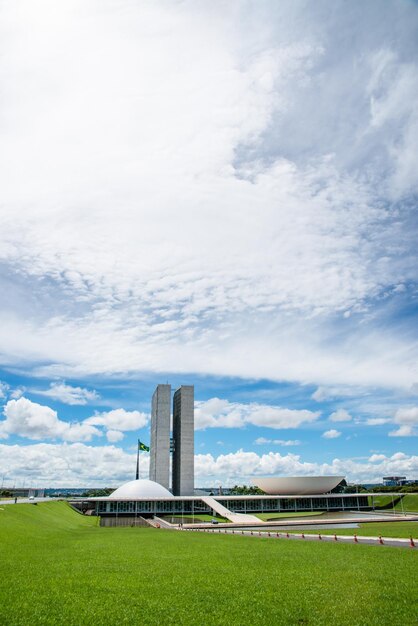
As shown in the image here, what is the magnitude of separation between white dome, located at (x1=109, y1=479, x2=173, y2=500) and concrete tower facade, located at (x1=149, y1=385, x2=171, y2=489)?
1854cm

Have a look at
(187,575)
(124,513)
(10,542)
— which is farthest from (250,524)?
(187,575)

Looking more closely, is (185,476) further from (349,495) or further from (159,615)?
(159,615)

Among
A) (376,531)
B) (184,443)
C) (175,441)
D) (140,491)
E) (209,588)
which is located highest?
(175,441)

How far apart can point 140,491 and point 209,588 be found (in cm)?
9190

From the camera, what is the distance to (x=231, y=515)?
272ft

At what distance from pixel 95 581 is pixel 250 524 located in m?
57.2

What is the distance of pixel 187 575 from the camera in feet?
61.7

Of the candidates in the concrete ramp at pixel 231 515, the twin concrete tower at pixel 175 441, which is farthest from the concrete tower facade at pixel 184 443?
the concrete ramp at pixel 231 515

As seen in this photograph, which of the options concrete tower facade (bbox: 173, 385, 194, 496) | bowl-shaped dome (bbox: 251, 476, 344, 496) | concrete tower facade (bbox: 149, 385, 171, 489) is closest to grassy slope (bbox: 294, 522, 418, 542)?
bowl-shaped dome (bbox: 251, 476, 344, 496)

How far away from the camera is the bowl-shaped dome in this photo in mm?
104375

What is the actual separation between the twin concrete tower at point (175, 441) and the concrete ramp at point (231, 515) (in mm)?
27289

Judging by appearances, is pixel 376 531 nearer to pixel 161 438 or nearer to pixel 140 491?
pixel 140 491

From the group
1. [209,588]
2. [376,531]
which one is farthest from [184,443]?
[209,588]

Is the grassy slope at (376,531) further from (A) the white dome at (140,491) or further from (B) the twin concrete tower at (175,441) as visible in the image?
(B) the twin concrete tower at (175,441)
